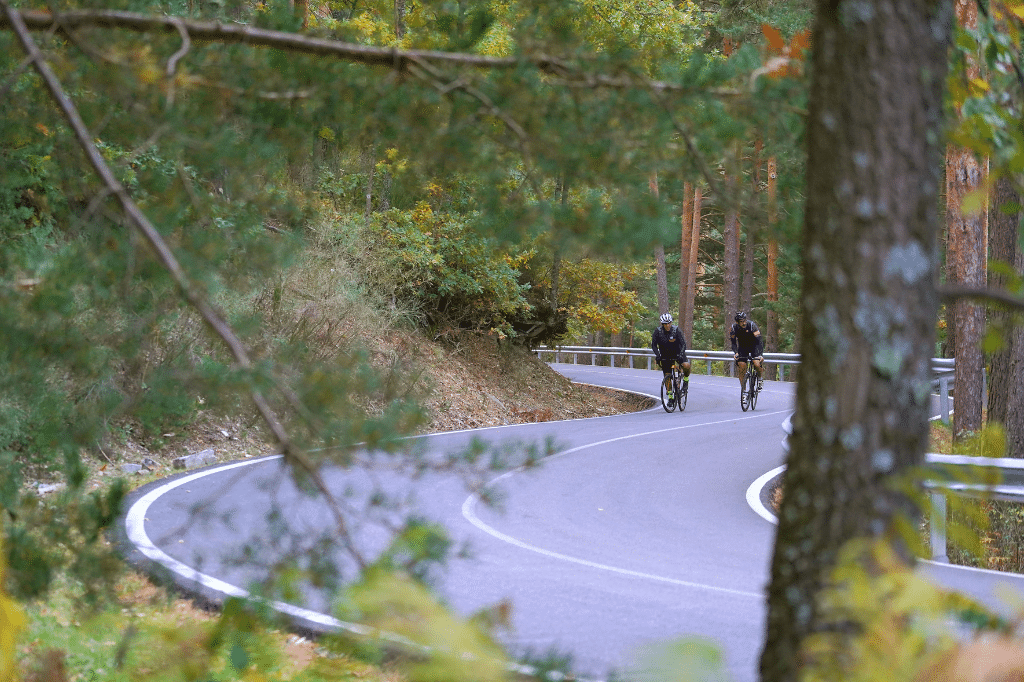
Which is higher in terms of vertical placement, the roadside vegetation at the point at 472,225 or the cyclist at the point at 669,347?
the roadside vegetation at the point at 472,225

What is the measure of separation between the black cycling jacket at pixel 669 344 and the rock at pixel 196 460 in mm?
10960

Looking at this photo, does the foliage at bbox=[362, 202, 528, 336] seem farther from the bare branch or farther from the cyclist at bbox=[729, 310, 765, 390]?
the bare branch

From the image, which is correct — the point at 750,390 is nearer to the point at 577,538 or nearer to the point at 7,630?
the point at 577,538

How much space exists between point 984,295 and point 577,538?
765 centimetres

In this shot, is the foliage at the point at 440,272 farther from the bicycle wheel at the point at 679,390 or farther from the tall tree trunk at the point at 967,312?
the tall tree trunk at the point at 967,312

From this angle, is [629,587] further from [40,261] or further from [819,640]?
[819,640]

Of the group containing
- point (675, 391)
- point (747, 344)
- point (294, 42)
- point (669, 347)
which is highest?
point (294, 42)

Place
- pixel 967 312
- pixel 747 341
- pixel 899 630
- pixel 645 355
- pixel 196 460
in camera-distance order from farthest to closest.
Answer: pixel 645 355 → pixel 747 341 → pixel 967 312 → pixel 196 460 → pixel 899 630

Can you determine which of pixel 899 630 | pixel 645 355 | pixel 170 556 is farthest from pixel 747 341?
pixel 899 630

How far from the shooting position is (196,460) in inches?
516

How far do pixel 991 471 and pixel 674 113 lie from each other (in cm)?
232

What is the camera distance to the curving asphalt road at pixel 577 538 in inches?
216

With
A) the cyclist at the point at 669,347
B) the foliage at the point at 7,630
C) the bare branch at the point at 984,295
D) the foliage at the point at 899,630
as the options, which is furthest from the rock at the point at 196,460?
the foliage at the point at 899,630

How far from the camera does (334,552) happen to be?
3.26 metres
